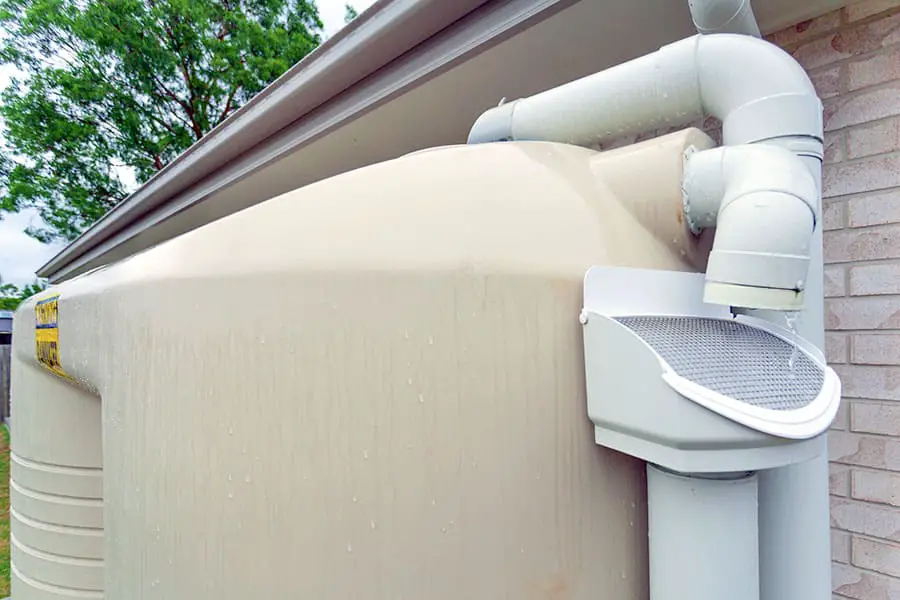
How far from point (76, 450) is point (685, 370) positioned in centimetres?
266

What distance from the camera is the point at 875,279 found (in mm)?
1783

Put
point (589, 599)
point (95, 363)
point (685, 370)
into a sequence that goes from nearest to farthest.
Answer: point (685, 370)
point (589, 599)
point (95, 363)

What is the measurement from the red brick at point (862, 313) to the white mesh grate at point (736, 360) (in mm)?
738

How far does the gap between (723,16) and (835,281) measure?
0.96m

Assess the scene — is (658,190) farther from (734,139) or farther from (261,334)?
(261,334)

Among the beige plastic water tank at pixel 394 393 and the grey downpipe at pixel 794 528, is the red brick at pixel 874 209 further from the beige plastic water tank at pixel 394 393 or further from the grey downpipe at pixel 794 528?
the beige plastic water tank at pixel 394 393

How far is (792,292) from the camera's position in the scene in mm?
1169

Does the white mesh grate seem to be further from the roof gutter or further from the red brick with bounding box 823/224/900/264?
the roof gutter

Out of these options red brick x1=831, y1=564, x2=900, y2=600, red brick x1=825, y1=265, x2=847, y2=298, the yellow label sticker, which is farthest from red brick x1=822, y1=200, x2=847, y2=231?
the yellow label sticker

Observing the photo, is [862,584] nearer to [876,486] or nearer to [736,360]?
[876,486]

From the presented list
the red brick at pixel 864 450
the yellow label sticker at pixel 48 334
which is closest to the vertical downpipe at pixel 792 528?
the red brick at pixel 864 450

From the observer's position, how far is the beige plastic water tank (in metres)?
1.22

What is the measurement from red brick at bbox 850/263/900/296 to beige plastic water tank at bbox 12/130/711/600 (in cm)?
74

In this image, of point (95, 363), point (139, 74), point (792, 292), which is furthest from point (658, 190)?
point (139, 74)
